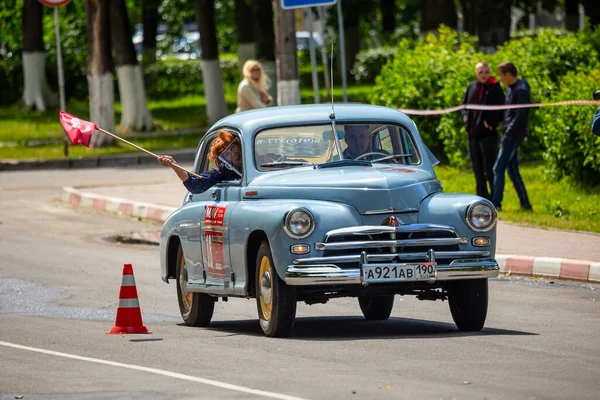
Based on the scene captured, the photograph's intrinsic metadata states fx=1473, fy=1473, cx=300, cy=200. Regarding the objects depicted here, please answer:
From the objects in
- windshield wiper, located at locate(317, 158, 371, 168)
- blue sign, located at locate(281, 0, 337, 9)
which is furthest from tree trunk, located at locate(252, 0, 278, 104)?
windshield wiper, located at locate(317, 158, 371, 168)

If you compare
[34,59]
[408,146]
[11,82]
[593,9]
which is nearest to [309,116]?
[408,146]

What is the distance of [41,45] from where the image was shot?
4644cm

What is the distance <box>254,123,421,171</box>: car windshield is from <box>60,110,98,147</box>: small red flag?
5.02ft

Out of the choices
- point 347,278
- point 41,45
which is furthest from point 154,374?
point 41,45

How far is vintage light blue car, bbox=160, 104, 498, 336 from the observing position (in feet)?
32.5

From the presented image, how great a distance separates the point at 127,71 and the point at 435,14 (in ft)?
25.1

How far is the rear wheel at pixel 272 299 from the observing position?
396 inches

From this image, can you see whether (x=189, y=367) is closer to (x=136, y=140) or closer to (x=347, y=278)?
(x=347, y=278)

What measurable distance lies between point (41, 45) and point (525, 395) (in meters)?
40.5

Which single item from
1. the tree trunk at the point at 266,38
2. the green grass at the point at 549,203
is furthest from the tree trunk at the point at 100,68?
the green grass at the point at 549,203

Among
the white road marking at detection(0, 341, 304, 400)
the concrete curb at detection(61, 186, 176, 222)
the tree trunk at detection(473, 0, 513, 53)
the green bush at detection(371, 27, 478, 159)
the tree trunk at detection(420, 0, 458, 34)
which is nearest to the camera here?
the white road marking at detection(0, 341, 304, 400)

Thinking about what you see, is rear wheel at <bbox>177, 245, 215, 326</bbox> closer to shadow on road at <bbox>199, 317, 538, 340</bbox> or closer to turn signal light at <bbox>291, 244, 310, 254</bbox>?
shadow on road at <bbox>199, 317, 538, 340</bbox>

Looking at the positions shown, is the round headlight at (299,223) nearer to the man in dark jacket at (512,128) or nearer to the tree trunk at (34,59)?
the man in dark jacket at (512,128)

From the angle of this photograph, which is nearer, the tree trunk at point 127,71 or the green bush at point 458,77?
the green bush at point 458,77
